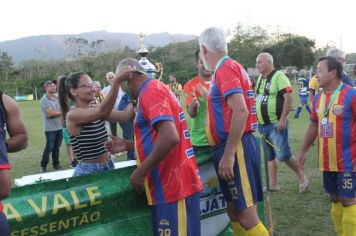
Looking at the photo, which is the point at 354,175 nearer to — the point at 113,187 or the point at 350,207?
the point at 350,207

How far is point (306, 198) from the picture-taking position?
6.35 metres

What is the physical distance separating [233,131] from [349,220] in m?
1.76

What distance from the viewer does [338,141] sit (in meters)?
4.38

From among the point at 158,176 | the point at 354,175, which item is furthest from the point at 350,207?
the point at 158,176

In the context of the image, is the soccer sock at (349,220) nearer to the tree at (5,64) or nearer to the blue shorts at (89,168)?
the blue shorts at (89,168)

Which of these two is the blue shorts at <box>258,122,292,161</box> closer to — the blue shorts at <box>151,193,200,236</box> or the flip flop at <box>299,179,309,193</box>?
the flip flop at <box>299,179,309,193</box>

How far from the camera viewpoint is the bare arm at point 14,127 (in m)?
2.55

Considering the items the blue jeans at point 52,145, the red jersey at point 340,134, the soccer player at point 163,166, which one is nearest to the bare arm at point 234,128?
the soccer player at point 163,166

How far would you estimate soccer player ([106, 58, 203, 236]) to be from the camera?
3.02 metres

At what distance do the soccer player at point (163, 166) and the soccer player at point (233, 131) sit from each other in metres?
0.46

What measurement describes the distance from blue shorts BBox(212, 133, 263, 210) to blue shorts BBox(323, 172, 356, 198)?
1076mm

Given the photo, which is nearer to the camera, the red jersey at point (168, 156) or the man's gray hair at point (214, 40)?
the red jersey at point (168, 156)

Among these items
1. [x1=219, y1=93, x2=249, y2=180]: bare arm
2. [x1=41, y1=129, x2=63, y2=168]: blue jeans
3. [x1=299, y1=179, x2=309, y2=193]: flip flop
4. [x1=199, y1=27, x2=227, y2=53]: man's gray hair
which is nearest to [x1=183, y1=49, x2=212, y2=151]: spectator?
[x1=199, y1=27, x2=227, y2=53]: man's gray hair

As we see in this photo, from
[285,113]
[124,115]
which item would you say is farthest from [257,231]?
[285,113]
